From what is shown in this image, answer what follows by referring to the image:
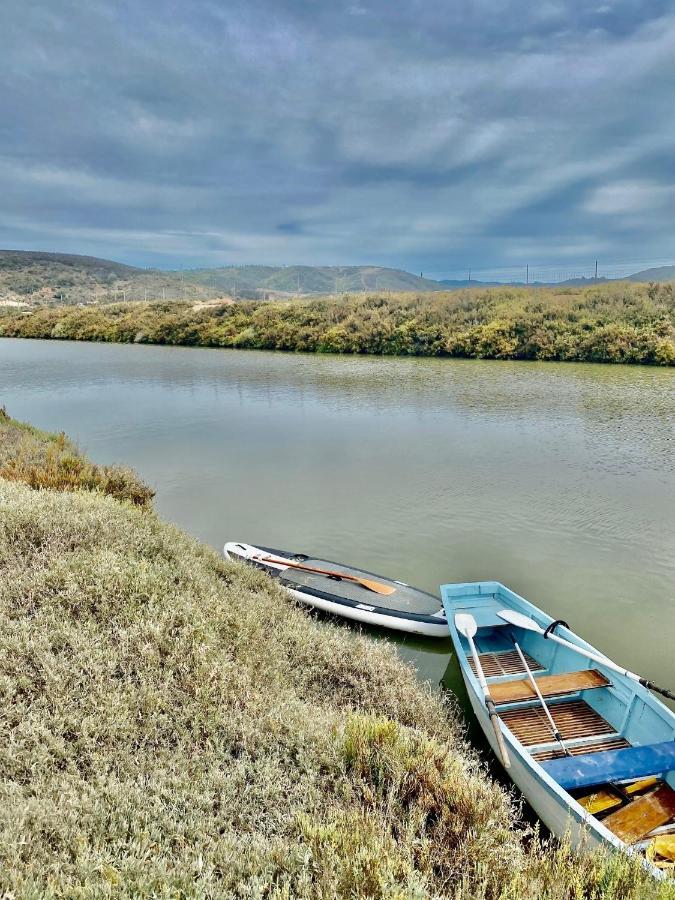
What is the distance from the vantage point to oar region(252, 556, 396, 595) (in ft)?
24.5

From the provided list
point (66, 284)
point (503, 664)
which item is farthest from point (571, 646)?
point (66, 284)

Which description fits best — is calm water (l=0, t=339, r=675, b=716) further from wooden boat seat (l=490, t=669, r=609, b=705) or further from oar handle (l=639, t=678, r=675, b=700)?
oar handle (l=639, t=678, r=675, b=700)

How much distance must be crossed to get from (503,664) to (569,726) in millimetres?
1102

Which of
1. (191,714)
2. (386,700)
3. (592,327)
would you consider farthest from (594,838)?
(592,327)

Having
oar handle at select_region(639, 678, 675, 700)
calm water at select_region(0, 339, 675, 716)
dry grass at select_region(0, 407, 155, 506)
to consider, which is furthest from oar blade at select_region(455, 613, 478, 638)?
dry grass at select_region(0, 407, 155, 506)

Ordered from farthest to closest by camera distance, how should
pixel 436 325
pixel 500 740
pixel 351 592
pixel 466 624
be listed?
1. pixel 436 325
2. pixel 351 592
3. pixel 466 624
4. pixel 500 740

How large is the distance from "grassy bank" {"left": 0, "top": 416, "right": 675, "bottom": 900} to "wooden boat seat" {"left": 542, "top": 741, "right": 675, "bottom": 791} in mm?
552

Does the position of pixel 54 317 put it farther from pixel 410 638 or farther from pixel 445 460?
pixel 410 638

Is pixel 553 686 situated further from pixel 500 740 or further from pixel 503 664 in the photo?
pixel 500 740

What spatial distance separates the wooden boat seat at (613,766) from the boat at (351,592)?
8.66 feet

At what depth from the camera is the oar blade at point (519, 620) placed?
587 cm

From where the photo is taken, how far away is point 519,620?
596 centimetres

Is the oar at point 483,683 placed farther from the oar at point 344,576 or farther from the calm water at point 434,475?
the oar at point 344,576

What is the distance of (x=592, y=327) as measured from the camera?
137ft
